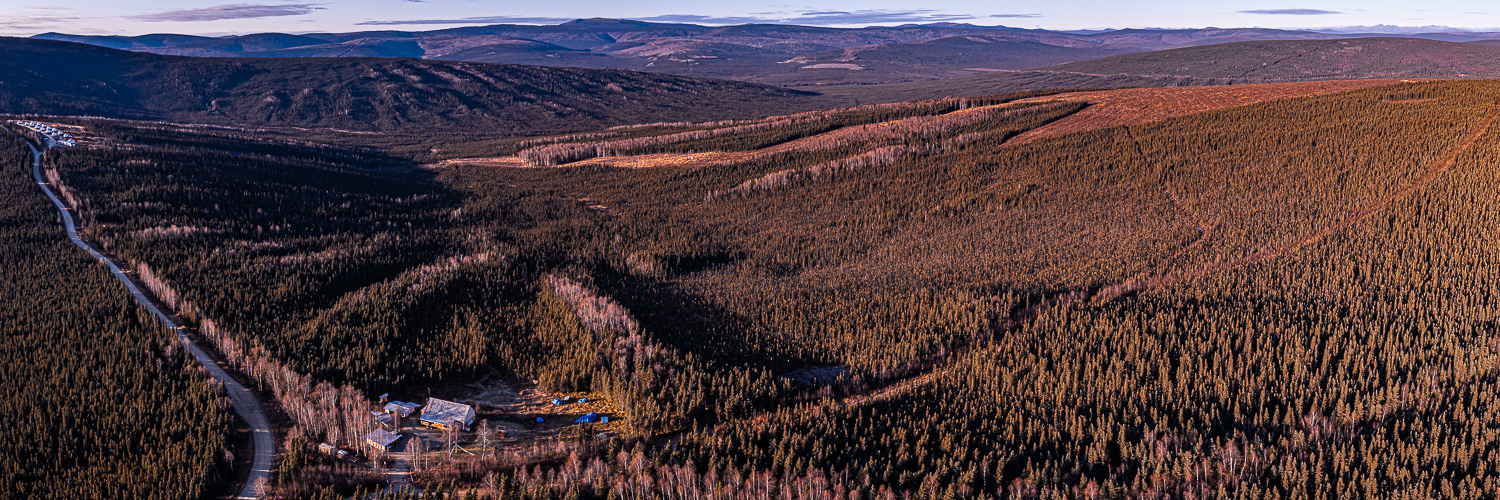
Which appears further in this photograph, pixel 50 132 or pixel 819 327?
pixel 50 132

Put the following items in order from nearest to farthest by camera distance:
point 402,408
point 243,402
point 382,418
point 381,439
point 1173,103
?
point 381,439, point 382,418, point 402,408, point 243,402, point 1173,103

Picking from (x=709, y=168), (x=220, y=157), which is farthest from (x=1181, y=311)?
(x=220, y=157)

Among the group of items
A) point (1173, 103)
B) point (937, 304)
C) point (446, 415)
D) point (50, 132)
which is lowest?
point (446, 415)

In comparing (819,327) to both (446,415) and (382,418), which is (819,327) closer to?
(446,415)

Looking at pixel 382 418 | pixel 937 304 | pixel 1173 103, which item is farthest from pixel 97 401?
pixel 1173 103

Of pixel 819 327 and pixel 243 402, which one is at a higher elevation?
pixel 819 327

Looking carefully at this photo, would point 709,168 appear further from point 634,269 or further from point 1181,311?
point 1181,311
